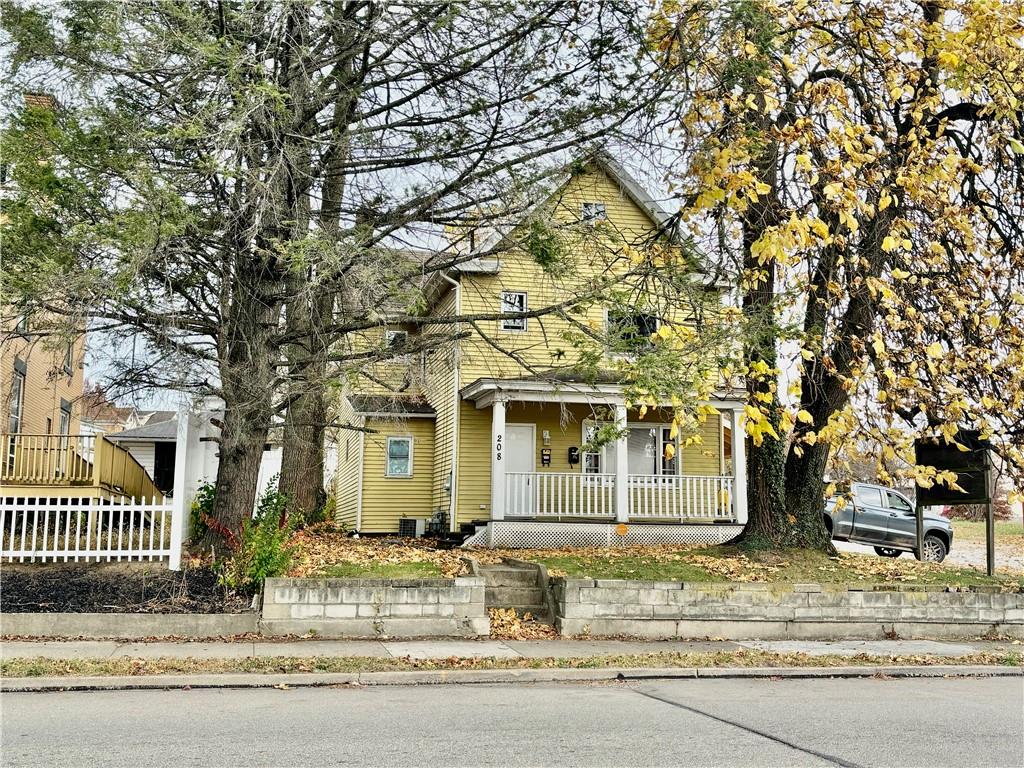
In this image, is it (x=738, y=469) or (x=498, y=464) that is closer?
(x=498, y=464)

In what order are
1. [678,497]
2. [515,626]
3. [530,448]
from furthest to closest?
[530,448]
[678,497]
[515,626]

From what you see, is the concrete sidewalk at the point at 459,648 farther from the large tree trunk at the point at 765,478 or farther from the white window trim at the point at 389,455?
the white window trim at the point at 389,455

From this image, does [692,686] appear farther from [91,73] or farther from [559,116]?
[91,73]

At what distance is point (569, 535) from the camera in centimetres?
2077

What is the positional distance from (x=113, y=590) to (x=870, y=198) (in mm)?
11470

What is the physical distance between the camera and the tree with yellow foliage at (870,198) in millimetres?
11453

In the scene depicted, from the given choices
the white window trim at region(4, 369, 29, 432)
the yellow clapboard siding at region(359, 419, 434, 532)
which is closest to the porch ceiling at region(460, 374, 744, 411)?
the yellow clapboard siding at region(359, 419, 434, 532)

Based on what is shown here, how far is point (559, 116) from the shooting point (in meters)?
12.6

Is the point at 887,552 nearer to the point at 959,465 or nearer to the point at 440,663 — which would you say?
the point at 959,465

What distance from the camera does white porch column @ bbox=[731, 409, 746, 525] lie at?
21781 millimetres

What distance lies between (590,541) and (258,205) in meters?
12.1

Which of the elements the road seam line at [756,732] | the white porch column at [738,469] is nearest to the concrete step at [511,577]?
the road seam line at [756,732]

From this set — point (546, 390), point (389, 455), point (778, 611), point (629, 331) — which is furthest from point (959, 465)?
point (389, 455)

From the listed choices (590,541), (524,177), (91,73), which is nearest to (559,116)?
(524,177)
